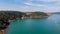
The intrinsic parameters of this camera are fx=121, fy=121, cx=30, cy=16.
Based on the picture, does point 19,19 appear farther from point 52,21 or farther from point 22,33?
point 22,33

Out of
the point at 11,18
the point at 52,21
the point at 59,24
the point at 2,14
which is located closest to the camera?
the point at 59,24

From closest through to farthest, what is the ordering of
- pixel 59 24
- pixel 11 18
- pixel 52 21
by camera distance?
pixel 59 24, pixel 52 21, pixel 11 18

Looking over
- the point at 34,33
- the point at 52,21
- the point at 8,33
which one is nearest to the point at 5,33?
the point at 8,33

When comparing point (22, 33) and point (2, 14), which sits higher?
point (2, 14)

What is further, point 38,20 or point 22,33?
point 38,20

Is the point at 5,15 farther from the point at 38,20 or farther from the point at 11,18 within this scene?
→ the point at 38,20

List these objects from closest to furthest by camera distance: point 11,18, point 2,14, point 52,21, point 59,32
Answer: point 59,32 < point 52,21 < point 2,14 < point 11,18

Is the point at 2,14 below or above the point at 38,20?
above

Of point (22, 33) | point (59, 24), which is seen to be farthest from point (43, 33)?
point (59, 24)

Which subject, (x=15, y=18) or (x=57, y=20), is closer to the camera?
(x=57, y=20)
